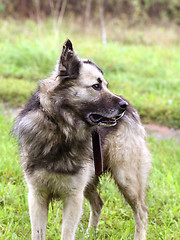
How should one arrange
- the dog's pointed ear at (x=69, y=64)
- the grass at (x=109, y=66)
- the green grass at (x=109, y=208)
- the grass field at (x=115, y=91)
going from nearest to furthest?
the dog's pointed ear at (x=69, y=64)
the green grass at (x=109, y=208)
the grass field at (x=115, y=91)
the grass at (x=109, y=66)

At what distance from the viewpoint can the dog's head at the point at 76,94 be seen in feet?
9.19

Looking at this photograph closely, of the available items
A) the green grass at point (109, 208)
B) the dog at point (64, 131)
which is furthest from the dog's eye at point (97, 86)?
the green grass at point (109, 208)

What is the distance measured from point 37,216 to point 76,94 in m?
1.08

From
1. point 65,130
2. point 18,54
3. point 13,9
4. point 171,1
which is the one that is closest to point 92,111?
point 65,130

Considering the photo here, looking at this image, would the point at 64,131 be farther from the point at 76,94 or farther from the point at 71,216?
the point at 71,216

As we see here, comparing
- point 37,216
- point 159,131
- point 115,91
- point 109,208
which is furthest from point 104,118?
point 115,91

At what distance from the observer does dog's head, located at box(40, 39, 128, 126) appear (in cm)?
280

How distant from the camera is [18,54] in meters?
9.54

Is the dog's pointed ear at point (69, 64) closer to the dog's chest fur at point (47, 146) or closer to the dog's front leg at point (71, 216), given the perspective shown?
the dog's chest fur at point (47, 146)

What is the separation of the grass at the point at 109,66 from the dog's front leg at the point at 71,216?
4056 mm

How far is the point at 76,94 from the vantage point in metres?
2.82

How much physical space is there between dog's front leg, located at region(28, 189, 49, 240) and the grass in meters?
3.99

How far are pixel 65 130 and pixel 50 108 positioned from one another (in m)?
0.23

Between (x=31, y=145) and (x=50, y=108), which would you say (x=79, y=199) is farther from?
(x=50, y=108)
